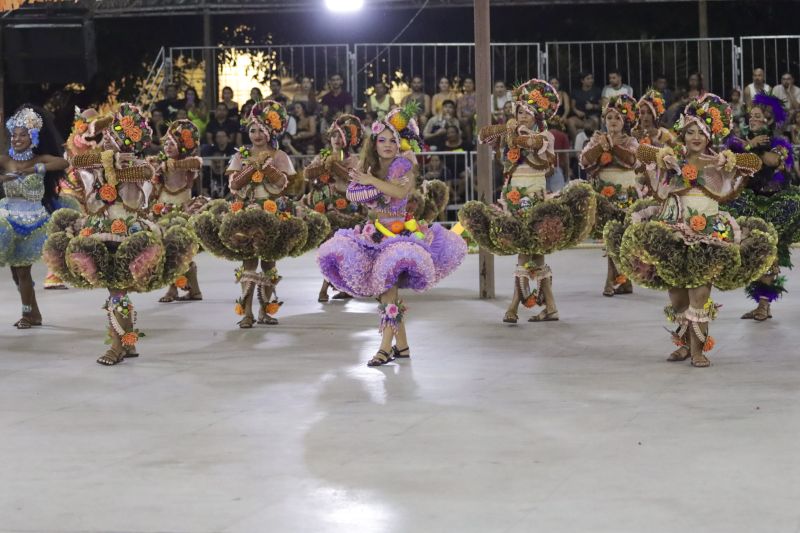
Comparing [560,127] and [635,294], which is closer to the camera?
[635,294]

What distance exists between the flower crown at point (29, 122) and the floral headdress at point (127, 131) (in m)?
1.39

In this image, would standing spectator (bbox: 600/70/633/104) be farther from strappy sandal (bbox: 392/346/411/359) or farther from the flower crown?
strappy sandal (bbox: 392/346/411/359)

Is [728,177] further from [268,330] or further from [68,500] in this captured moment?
[68,500]

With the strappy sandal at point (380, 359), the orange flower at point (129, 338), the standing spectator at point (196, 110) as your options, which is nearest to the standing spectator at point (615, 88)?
the standing spectator at point (196, 110)

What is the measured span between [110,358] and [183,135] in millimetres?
3552

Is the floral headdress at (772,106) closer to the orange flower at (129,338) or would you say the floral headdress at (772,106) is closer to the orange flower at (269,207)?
the orange flower at (269,207)

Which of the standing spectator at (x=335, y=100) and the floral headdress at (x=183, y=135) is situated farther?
the standing spectator at (x=335, y=100)

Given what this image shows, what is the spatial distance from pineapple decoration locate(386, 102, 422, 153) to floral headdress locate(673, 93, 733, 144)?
168cm

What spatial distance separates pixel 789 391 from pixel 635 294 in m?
4.72

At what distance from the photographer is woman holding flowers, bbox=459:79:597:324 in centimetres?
1044

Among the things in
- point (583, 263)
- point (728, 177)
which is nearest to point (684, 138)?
point (728, 177)

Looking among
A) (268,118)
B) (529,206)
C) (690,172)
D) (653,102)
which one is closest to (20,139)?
(268,118)

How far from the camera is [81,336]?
10508 mm

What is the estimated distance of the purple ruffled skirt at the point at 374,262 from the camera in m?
8.73
